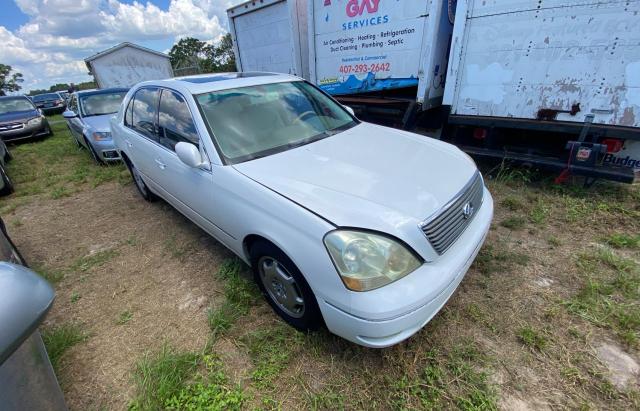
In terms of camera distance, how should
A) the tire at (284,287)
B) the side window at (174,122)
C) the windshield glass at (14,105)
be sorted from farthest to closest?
the windshield glass at (14,105) < the side window at (174,122) < the tire at (284,287)

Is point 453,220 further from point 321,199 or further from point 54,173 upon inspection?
point 54,173

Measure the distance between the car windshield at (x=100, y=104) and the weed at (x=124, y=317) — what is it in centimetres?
591

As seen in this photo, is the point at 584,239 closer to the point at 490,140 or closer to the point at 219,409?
the point at 490,140

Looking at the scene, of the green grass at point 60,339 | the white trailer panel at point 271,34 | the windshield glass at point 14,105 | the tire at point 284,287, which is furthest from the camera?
the windshield glass at point 14,105

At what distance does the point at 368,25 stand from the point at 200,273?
4.40 m

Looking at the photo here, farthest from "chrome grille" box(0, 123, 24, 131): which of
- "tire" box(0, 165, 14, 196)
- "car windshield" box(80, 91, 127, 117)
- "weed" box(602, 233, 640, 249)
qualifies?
"weed" box(602, 233, 640, 249)

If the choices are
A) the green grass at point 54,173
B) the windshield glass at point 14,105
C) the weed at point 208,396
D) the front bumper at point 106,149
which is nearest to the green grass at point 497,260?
the weed at point 208,396

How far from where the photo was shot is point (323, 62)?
227 inches

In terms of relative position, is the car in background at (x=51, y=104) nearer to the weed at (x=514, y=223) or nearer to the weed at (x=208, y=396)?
the weed at (x=208, y=396)

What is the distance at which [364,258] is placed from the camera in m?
1.56

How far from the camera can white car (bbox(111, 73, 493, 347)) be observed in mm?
1588

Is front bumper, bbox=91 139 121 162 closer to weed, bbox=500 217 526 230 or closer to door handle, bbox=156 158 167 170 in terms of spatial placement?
door handle, bbox=156 158 167 170

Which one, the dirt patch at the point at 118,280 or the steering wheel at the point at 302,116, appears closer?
the dirt patch at the point at 118,280

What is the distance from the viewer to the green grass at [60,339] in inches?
83.5
